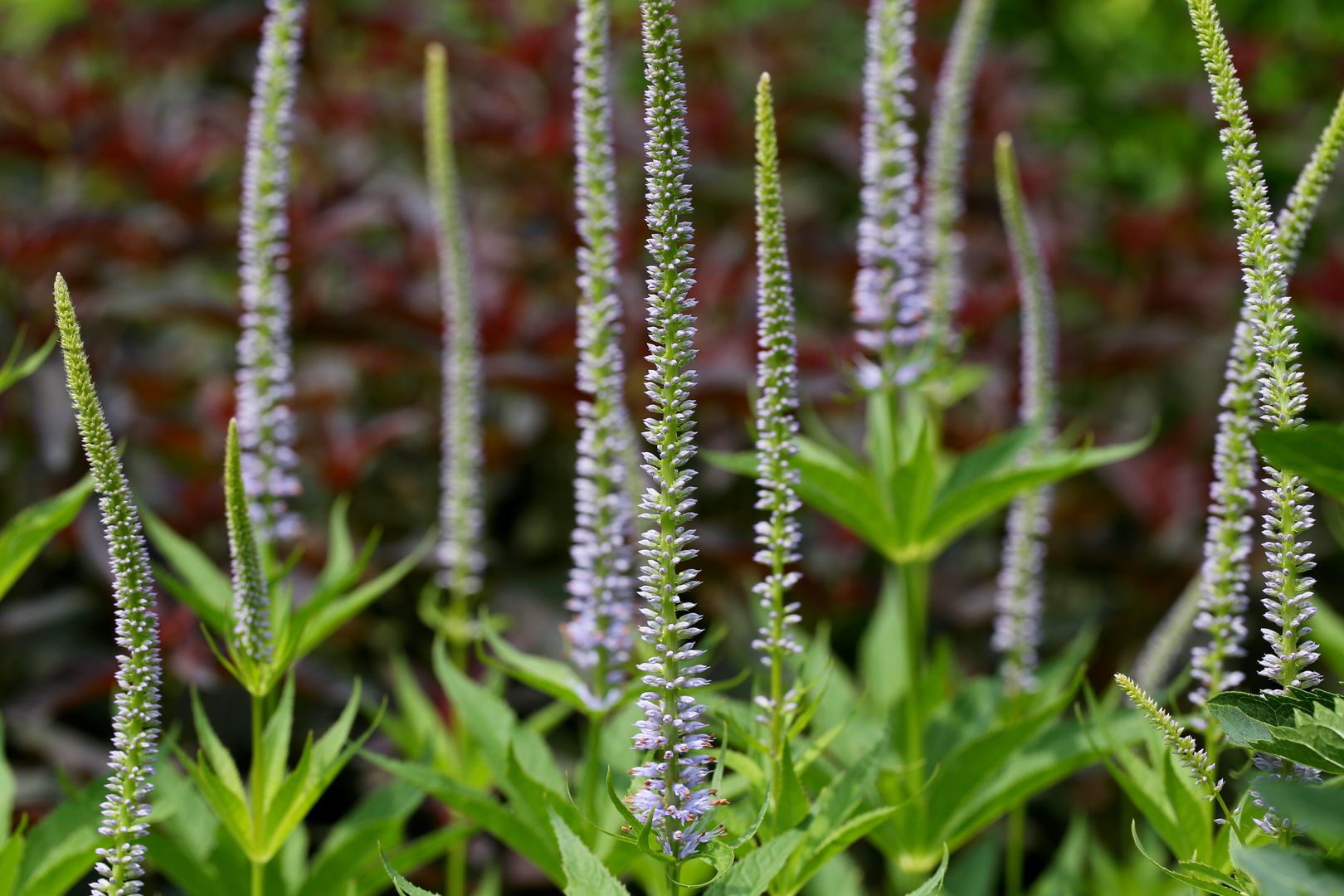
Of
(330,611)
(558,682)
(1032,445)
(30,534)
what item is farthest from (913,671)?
(30,534)

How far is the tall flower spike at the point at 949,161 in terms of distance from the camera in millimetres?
3465

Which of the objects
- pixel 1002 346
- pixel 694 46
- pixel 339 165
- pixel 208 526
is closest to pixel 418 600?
pixel 208 526

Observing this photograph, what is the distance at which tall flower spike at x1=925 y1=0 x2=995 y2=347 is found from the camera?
3465 mm

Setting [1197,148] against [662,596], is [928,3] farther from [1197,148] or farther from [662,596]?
[662,596]

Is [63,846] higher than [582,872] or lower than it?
lower

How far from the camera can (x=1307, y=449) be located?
1557mm

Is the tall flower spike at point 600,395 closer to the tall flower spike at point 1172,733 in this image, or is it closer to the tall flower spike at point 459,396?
the tall flower spike at point 459,396

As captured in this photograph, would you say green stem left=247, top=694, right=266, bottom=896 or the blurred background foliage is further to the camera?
the blurred background foliage

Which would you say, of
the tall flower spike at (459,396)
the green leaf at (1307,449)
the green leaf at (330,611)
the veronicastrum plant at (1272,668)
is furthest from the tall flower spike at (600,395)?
the green leaf at (1307,449)

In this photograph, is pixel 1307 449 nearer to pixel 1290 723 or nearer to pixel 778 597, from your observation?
pixel 1290 723

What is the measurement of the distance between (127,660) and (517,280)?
3.45m

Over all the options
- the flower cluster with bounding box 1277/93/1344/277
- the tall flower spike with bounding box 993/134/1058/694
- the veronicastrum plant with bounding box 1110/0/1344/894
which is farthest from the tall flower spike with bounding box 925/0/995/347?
the veronicastrum plant with bounding box 1110/0/1344/894

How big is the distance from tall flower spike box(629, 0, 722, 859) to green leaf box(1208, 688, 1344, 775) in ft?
2.26

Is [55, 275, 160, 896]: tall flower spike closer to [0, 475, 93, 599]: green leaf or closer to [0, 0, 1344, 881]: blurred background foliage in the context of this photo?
[0, 475, 93, 599]: green leaf
